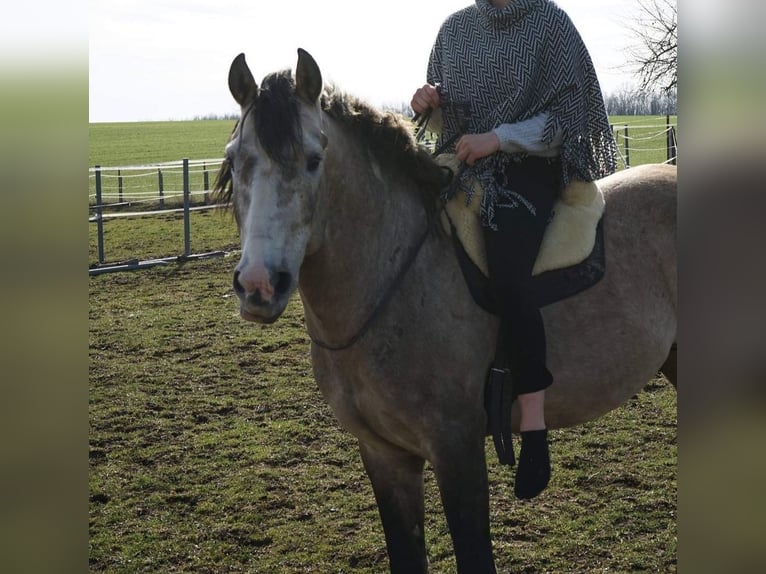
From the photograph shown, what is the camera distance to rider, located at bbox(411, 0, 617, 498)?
246cm

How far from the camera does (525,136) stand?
96.7 inches

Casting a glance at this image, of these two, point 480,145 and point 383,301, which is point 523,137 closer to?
point 480,145

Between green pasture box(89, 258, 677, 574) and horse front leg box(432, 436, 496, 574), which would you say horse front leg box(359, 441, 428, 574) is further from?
green pasture box(89, 258, 677, 574)

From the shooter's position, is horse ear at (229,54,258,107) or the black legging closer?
horse ear at (229,54,258,107)

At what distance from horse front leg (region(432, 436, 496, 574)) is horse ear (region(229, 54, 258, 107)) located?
3.91ft

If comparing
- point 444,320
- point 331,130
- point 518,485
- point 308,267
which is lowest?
point 518,485

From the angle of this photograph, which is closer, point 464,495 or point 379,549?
point 464,495

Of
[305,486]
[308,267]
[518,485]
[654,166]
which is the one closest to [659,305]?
[654,166]

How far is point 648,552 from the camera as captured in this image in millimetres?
3383

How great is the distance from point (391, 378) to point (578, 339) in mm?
739

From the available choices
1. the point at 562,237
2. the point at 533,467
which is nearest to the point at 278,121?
the point at 562,237

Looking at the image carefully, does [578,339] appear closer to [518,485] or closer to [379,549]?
[518,485]

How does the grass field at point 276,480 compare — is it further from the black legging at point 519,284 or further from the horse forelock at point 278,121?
the black legging at point 519,284

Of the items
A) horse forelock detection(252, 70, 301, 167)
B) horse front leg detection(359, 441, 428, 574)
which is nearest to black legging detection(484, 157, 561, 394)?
horse front leg detection(359, 441, 428, 574)
